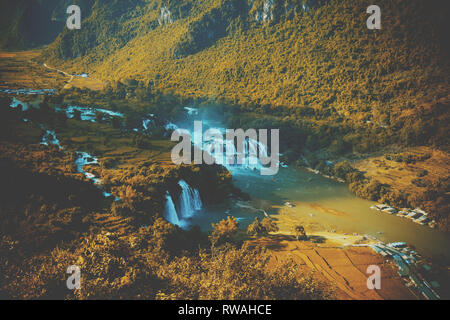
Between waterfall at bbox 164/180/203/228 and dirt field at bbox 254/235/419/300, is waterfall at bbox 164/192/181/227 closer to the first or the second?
waterfall at bbox 164/180/203/228

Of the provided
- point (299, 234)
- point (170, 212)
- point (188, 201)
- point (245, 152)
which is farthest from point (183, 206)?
point (245, 152)

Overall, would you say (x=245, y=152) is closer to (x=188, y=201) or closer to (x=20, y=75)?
(x=188, y=201)

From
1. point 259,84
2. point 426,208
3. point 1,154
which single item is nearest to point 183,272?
point 1,154

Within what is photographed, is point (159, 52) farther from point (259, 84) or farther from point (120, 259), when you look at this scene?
point (120, 259)

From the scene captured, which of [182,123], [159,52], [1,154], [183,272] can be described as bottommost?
[183,272]

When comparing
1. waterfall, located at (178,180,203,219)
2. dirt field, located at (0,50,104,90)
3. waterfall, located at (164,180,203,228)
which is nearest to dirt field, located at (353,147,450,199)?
waterfall, located at (178,180,203,219)

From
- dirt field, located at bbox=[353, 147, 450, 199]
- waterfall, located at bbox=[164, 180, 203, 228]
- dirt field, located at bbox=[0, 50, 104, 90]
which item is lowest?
waterfall, located at bbox=[164, 180, 203, 228]
